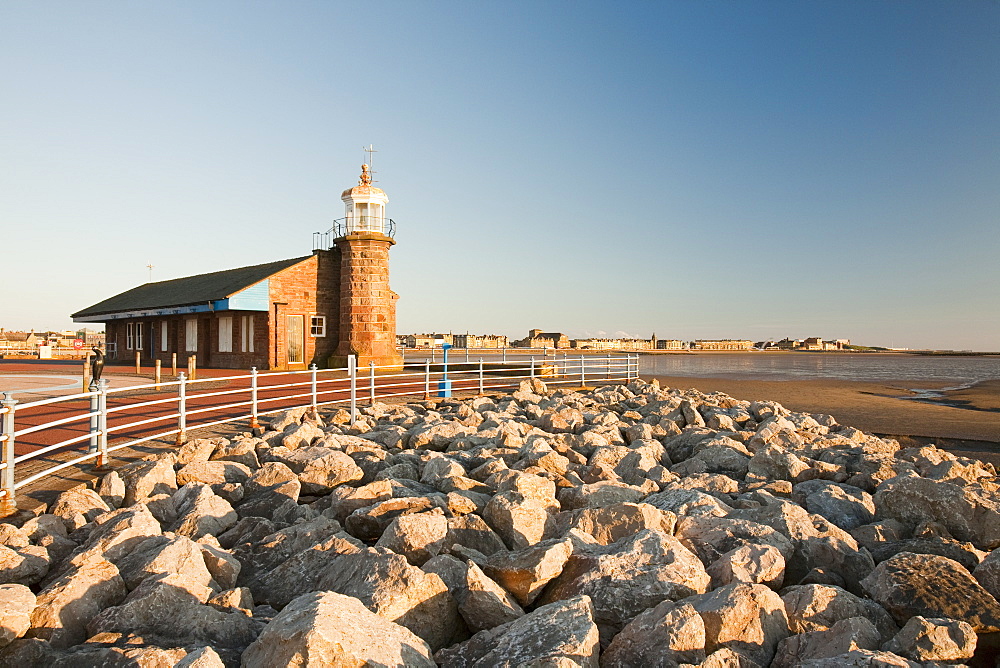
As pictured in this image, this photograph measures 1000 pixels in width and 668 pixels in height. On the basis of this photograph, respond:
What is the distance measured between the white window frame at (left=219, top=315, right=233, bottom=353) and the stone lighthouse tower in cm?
512

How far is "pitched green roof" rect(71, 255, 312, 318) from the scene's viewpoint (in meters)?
24.6

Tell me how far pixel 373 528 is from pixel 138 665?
7.04 feet

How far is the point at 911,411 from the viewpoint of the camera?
56.2 feet

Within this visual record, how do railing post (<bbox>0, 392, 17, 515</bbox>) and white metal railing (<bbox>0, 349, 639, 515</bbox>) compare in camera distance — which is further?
white metal railing (<bbox>0, 349, 639, 515</bbox>)

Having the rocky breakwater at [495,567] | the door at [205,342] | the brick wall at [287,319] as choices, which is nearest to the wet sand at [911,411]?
the rocky breakwater at [495,567]

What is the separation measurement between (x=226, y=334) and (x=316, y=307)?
4.09 meters

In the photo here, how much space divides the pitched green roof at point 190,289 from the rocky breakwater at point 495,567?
18889 mm

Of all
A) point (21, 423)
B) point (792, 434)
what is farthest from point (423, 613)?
point (21, 423)

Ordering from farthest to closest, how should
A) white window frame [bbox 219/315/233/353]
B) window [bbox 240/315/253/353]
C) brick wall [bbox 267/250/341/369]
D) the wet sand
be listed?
white window frame [bbox 219/315/233/353]
window [bbox 240/315/253/353]
brick wall [bbox 267/250/341/369]
the wet sand

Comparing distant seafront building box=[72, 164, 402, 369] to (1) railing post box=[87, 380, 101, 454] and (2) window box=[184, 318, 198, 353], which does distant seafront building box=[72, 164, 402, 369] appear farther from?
(1) railing post box=[87, 380, 101, 454]

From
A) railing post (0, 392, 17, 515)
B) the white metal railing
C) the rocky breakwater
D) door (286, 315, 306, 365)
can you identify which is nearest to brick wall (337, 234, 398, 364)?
door (286, 315, 306, 365)

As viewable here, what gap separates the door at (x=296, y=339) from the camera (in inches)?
941

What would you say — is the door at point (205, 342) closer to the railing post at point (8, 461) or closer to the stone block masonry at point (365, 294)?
the stone block masonry at point (365, 294)

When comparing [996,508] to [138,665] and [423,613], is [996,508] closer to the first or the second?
[423,613]
